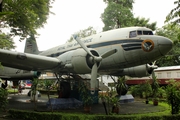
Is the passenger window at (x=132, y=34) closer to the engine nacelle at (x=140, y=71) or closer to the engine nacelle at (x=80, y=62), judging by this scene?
the engine nacelle at (x=80, y=62)

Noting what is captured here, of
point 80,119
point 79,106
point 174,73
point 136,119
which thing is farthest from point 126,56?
point 174,73

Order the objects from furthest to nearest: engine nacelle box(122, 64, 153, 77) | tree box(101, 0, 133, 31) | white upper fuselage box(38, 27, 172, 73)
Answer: tree box(101, 0, 133, 31), engine nacelle box(122, 64, 153, 77), white upper fuselage box(38, 27, 172, 73)

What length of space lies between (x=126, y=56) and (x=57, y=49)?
8.09m

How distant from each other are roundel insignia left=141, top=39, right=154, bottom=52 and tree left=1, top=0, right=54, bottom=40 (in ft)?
31.2

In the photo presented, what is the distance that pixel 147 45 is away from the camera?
1152 cm

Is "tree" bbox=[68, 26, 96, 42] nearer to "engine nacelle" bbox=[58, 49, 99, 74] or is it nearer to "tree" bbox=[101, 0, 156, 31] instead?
"tree" bbox=[101, 0, 156, 31]

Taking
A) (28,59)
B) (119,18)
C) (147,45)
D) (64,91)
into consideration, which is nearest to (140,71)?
(147,45)

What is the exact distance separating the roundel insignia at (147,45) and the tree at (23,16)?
951 centimetres

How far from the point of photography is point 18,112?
35.6 feet

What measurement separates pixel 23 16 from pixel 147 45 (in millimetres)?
10825

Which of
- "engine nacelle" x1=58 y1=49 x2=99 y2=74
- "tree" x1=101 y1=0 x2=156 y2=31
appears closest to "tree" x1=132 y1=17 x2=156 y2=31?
"tree" x1=101 y1=0 x2=156 y2=31

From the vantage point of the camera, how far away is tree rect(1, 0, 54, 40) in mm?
14094

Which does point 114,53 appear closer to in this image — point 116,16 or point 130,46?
point 130,46

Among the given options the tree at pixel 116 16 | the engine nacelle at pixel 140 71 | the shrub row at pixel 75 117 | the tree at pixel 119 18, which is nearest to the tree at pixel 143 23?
the tree at pixel 119 18
